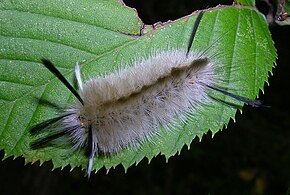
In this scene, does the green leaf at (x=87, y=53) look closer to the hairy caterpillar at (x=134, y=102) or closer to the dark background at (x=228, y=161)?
the hairy caterpillar at (x=134, y=102)

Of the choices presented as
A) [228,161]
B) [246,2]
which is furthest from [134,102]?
[228,161]

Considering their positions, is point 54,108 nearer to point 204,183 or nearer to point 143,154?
point 143,154

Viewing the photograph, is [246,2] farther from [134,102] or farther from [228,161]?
[228,161]

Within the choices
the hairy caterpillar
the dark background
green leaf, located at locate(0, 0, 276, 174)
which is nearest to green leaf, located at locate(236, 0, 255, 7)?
green leaf, located at locate(0, 0, 276, 174)

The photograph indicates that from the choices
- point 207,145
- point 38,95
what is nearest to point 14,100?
point 38,95

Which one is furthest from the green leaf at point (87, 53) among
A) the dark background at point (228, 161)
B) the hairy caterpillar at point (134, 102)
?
the dark background at point (228, 161)

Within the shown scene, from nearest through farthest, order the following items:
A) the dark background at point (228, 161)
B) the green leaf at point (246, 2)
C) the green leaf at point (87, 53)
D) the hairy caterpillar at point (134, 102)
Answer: the hairy caterpillar at point (134, 102) → the green leaf at point (87, 53) → the green leaf at point (246, 2) → the dark background at point (228, 161)

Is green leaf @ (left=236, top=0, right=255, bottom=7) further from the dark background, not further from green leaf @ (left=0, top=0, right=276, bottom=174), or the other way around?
the dark background
